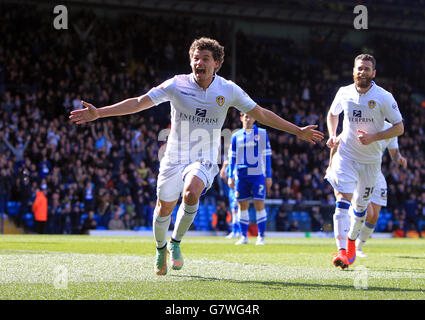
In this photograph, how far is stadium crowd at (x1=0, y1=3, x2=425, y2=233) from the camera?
72.6 ft

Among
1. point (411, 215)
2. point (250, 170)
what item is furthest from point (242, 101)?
point (411, 215)

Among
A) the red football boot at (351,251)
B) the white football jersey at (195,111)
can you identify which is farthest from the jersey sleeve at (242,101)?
the red football boot at (351,251)

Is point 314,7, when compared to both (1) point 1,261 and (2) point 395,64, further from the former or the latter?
(1) point 1,261

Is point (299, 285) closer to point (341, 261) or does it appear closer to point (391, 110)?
point (341, 261)

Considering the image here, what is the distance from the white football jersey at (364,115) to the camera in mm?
8883

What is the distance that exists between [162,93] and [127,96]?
2036 cm

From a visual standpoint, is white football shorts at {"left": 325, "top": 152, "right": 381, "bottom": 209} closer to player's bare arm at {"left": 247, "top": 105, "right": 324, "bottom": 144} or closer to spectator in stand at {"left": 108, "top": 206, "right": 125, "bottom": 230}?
player's bare arm at {"left": 247, "top": 105, "right": 324, "bottom": 144}

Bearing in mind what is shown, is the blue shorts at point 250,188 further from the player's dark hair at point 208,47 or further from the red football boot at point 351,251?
the player's dark hair at point 208,47

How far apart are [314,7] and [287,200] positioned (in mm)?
12017

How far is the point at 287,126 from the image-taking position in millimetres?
7191

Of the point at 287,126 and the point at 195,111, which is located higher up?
the point at 195,111
